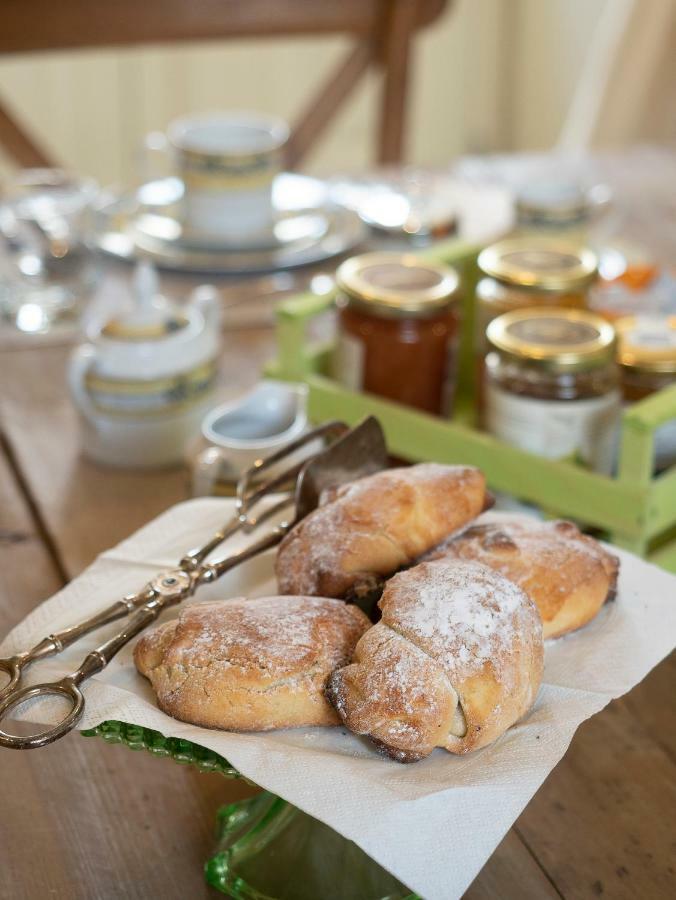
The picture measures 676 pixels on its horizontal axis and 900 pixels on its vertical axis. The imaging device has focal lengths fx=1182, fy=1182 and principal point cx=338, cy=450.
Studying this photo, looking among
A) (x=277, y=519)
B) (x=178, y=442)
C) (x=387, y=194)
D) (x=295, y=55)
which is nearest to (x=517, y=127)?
(x=295, y=55)

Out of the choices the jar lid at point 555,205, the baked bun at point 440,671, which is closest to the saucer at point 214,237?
the jar lid at point 555,205

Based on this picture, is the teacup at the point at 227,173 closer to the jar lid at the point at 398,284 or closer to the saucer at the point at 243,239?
the saucer at the point at 243,239

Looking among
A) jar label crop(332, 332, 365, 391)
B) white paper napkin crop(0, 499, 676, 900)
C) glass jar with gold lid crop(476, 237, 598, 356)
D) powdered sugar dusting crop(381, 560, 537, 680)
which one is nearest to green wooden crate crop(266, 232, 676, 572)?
jar label crop(332, 332, 365, 391)

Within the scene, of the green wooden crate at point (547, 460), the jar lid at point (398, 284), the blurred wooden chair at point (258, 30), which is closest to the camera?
the green wooden crate at point (547, 460)

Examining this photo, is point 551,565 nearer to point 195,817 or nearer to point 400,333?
point 195,817

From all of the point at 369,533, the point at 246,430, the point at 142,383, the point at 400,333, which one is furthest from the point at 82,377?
the point at 369,533

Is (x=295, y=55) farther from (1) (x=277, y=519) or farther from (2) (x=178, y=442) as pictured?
(1) (x=277, y=519)

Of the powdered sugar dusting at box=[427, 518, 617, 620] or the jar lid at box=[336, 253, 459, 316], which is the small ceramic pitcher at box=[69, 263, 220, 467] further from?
the powdered sugar dusting at box=[427, 518, 617, 620]
